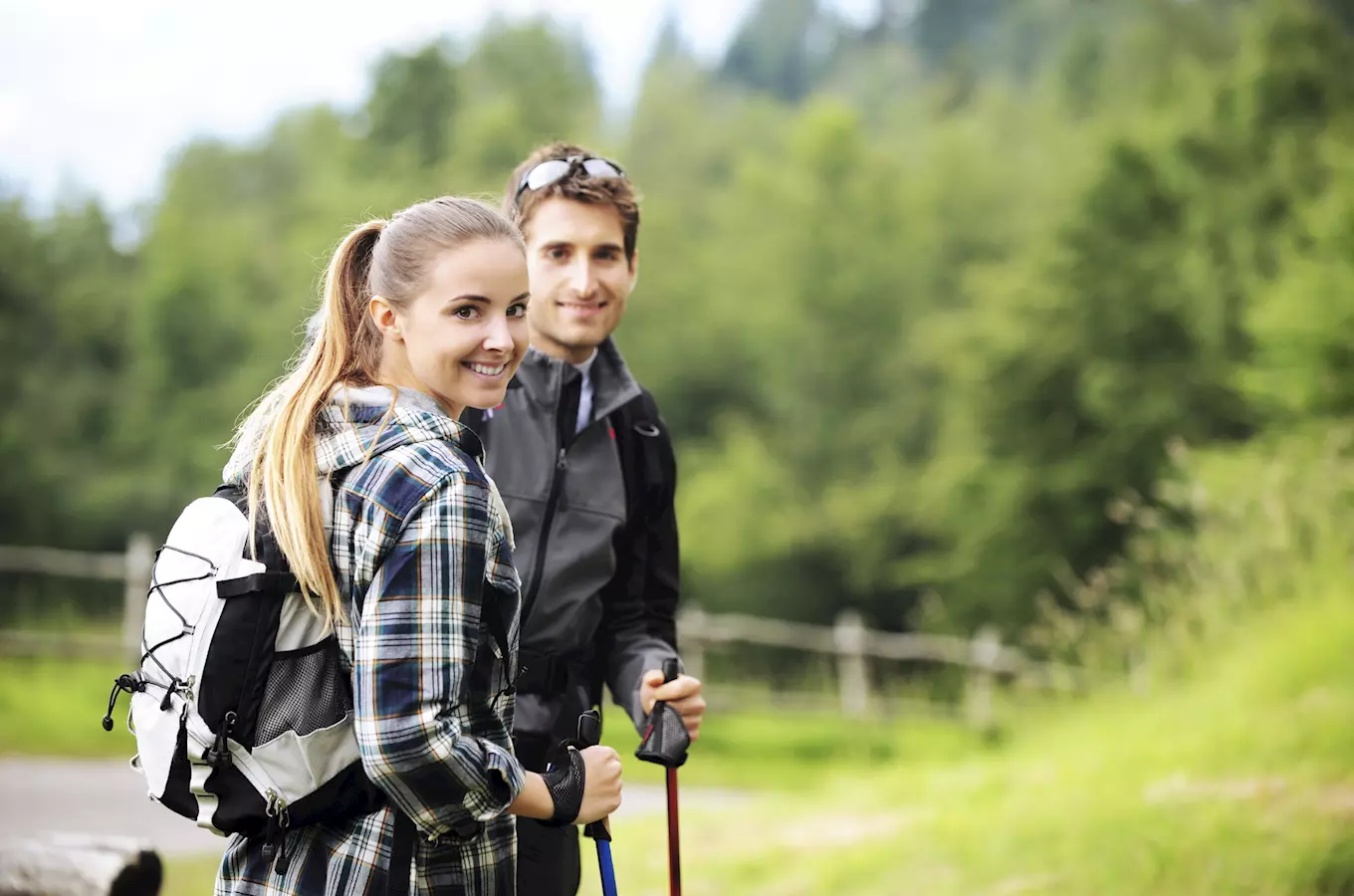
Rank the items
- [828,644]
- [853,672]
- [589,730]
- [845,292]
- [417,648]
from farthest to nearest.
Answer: [845,292]
[853,672]
[828,644]
[589,730]
[417,648]

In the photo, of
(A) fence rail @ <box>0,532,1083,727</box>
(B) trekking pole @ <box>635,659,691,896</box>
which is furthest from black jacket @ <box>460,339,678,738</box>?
(A) fence rail @ <box>0,532,1083,727</box>

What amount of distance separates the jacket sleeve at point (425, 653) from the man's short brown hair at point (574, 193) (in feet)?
3.76

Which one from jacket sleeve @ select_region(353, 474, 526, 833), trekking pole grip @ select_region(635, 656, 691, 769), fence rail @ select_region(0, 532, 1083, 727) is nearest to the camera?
jacket sleeve @ select_region(353, 474, 526, 833)

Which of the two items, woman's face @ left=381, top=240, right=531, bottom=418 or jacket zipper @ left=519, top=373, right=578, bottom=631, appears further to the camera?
jacket zipper @ left=519, top=373, right=578, bottom=631

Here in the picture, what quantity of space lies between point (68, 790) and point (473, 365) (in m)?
8.15

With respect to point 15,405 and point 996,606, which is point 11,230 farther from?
point 996,606

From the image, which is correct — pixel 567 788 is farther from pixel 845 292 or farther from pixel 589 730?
pixel 845 292

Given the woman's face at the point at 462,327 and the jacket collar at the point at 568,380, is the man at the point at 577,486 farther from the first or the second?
the woman's face at the point at 462,327

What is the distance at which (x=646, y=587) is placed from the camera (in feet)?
8.59

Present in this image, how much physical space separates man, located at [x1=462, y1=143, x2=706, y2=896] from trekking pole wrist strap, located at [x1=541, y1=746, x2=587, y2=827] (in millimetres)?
606

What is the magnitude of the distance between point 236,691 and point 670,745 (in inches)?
34.3

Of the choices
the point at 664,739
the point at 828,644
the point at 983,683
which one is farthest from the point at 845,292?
the point at 664,739

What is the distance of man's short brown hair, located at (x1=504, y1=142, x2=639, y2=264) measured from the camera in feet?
8.50

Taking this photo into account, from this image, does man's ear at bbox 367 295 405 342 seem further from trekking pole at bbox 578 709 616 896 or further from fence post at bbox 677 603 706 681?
fence post at bbox 677 603 706 681
